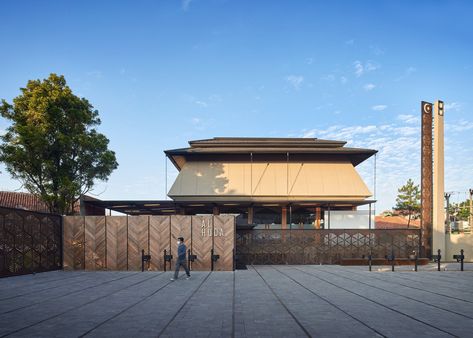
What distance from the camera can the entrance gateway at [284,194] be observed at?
2686 centimetres

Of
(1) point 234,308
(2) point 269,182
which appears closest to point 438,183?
(2) point 269,182

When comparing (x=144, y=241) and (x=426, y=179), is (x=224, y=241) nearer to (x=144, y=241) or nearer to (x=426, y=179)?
(x=144, y=241)

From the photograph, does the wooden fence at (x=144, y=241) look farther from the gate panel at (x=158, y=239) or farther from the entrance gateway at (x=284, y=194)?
the entrance gateway at (x=284, y=194)

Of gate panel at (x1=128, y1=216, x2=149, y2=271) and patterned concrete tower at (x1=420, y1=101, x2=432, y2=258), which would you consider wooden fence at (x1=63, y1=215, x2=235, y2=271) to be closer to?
gate panel at (x1=128, y1=216, x2=149, y2=271)

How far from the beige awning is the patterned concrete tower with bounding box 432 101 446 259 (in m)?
5.70

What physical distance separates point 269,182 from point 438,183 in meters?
13.6

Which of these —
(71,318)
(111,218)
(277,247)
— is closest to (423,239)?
(277,247)

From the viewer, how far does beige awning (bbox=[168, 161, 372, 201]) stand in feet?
108

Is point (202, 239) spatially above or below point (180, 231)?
below

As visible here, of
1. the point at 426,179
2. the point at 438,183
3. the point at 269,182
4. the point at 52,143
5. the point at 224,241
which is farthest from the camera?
the point at 269,182

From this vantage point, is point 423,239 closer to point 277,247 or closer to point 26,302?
point 277,247

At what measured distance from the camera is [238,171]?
34.8 metres

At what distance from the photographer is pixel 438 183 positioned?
28875mm

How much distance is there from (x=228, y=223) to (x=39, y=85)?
1697 cm
